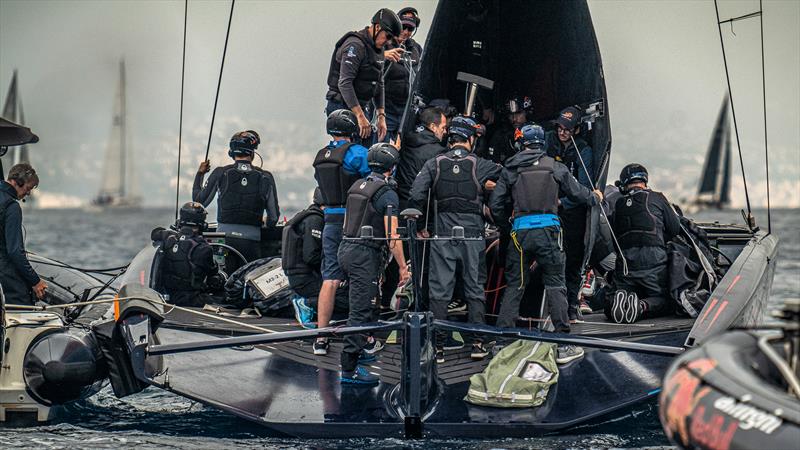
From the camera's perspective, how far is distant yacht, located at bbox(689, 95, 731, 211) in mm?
58312

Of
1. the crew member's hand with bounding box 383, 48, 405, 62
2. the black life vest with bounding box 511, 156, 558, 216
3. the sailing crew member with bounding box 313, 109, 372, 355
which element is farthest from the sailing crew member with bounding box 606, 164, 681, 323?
the sailing crew member with bounding box 313, 109, 372, 355

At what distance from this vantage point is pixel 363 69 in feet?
31.6

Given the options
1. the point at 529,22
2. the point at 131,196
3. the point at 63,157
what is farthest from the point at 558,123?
the point at 63,157

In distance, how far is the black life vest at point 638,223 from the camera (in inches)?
374

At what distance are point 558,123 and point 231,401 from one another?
150 inches

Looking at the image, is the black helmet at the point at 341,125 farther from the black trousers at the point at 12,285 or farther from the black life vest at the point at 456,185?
the black trousers at the point at 12,285

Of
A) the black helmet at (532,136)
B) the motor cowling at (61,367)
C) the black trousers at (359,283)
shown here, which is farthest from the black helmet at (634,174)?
the motor cowling at (61,367)

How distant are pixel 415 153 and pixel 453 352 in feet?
5.50

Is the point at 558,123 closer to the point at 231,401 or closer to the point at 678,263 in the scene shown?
the point at 678,263

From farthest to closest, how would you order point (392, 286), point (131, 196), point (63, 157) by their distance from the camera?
point (63, 157) < point (131, 196) < point (392, 286)

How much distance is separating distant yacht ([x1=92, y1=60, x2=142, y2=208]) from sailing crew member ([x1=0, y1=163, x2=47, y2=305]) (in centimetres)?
6128

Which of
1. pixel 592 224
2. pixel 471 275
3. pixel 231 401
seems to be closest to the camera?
pixel 231 401

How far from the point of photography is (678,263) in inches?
371

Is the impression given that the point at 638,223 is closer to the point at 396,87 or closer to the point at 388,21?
the point at 396,87
